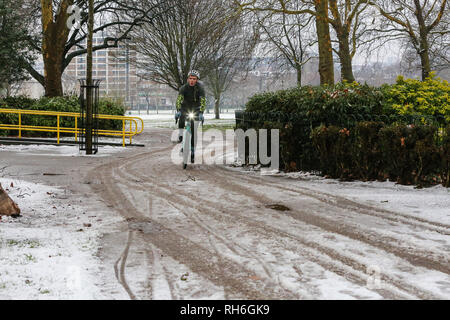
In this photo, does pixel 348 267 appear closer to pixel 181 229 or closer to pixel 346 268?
pixel 346 268

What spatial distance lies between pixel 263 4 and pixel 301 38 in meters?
20.5

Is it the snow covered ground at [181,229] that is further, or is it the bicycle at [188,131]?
the bicycle at [188,131]

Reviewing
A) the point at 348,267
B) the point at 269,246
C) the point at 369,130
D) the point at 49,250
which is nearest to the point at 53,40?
the point at 369,130

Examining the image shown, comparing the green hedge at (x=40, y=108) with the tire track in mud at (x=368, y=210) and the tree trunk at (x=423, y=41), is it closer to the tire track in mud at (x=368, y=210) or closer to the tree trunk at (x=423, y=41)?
the tire track in mud at (x=368, y=210)

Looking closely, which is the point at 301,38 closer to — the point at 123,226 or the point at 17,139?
the point at 17,139

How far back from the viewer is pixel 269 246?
17.0 ft

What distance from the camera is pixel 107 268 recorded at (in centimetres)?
441

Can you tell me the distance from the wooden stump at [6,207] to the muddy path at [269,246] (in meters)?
1.30

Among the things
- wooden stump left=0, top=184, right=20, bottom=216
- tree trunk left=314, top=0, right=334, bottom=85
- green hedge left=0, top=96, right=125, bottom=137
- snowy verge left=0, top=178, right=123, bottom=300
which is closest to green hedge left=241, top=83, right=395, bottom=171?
tree trunk left=314, top=0, right=334, bottom=85

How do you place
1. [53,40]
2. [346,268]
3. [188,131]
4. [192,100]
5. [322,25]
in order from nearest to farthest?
[346,268] → [188,131] → [192,100] → [322,25] → [53,40]

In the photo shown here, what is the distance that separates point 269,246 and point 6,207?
339 centimetres

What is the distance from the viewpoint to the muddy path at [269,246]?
13.0 feet

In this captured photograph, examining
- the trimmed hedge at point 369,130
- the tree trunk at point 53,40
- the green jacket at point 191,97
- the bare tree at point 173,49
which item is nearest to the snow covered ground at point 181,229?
the trimmed hedge at point 369,130

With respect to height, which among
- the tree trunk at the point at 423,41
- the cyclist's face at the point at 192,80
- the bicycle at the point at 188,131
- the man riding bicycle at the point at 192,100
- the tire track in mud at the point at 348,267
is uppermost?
the tree trunk at the point at 423,41
